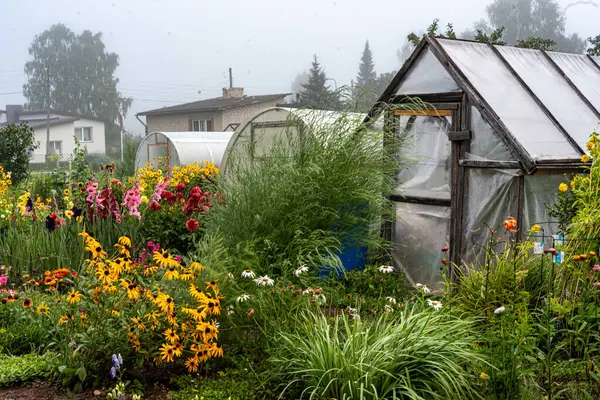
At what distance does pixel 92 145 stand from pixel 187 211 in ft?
135

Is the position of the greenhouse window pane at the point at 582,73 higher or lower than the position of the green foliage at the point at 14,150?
higher

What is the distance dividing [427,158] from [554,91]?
1.64 m

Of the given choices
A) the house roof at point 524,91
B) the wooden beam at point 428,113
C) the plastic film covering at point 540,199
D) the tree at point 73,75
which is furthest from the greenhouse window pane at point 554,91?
the tree at point 73,75

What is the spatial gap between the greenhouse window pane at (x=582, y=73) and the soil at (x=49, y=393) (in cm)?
596

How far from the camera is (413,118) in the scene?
7.41 m

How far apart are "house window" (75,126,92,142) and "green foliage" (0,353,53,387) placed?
141 ft

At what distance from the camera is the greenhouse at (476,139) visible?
6387mm

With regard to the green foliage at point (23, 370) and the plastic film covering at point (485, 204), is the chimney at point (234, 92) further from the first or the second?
the green foliage at point (23, 370)

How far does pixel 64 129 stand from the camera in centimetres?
4347

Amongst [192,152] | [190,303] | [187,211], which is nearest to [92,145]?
[192,152]

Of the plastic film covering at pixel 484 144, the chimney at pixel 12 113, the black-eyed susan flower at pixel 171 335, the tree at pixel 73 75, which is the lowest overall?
the black-eyed susan flower at pixel 171 335

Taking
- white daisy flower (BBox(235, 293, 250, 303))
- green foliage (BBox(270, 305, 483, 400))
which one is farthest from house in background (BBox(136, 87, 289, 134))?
green foliage (BBox(270, 305, 483, 400))

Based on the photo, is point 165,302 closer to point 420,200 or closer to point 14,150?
point 420,200

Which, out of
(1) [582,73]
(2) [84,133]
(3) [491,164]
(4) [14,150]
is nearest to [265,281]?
(3) [491,164]
